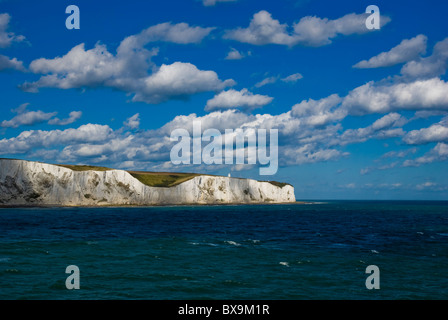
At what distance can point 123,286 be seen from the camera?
23.4m

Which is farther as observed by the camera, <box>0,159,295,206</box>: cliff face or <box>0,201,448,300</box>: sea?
<box>0,159,295,206</box>: cliff face

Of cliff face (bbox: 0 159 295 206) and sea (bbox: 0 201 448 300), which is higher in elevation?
cliff face (bbox: 0 159 295 206)

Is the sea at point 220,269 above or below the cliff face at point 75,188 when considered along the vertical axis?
below

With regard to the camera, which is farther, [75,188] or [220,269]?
[75,188]

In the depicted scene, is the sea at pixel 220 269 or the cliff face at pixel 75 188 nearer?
the sea at pixel 220 269

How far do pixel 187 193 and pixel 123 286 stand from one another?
158 m

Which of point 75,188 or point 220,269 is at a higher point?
point 75,188

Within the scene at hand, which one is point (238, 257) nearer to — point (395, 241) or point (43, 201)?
point (395, 241)
